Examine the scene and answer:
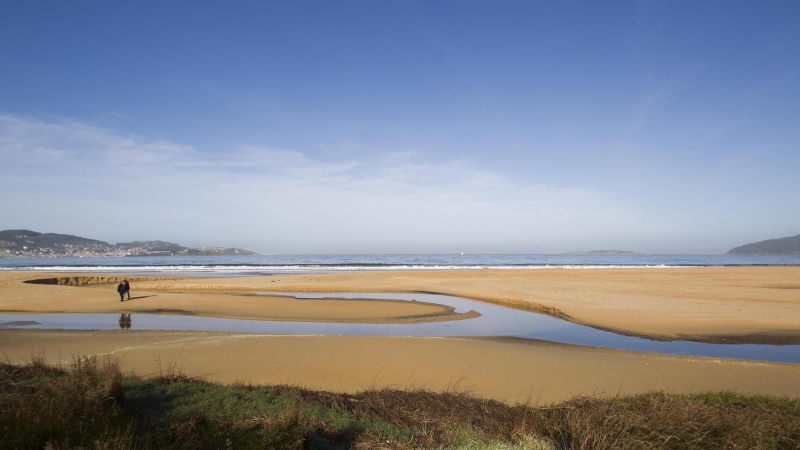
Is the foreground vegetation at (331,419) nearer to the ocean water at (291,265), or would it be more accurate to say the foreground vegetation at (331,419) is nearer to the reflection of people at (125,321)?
the reflection of people at (125,321)

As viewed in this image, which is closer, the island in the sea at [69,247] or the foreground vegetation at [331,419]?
the foreground vegetation at [331,419]

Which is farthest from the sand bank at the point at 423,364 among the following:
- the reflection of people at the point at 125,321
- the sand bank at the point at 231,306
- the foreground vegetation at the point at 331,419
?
the sand bank at the point at 231,306

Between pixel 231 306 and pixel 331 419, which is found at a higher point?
pixel 331 419

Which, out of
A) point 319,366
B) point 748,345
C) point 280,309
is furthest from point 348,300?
point 748,345

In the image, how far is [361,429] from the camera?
5.82 metres

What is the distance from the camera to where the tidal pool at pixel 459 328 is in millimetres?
14039

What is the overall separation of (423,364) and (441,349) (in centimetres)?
175

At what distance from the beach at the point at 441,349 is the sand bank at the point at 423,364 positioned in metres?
0.03

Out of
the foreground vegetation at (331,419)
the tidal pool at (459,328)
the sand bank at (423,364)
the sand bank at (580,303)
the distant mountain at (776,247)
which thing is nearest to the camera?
the foreground vegetation at (331,419)

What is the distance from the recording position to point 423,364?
454 inches

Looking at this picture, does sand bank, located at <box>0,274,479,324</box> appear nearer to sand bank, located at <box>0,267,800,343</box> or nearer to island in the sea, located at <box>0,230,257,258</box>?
sand bank, located at <box>0,267,800,343</box>

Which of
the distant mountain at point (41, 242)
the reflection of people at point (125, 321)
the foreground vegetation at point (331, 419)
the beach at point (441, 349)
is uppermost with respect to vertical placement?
the distant mountain at point (41, 242)

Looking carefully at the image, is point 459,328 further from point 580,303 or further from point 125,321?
point 125,321

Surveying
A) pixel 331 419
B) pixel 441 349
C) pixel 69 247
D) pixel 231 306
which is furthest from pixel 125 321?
pixel 69 247
